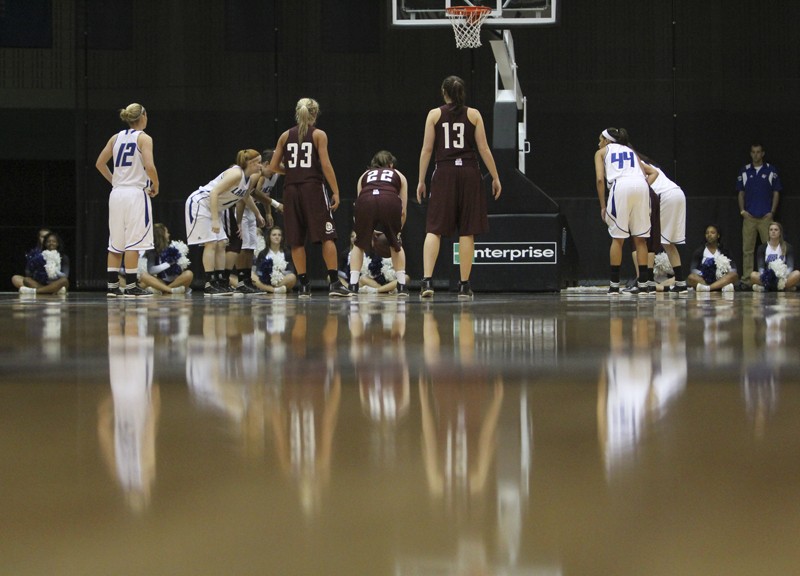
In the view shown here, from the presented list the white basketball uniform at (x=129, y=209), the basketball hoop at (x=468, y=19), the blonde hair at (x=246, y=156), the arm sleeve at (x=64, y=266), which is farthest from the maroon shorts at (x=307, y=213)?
the arm sleeve at (x=64, y=266)

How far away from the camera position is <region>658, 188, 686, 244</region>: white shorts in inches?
453

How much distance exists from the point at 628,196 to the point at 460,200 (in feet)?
7.95

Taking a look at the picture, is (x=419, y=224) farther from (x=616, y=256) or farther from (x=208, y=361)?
(x=208, y=361)

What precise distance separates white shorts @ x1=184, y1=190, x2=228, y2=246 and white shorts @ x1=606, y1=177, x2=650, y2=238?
3657 mm

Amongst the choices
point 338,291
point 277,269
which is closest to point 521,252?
point 338,291

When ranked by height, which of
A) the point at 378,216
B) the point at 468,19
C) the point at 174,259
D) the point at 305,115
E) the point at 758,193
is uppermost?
the point at 468,19

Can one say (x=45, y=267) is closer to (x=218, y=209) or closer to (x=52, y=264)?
(x=52, y=264)

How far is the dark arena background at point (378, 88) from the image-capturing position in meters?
14.6

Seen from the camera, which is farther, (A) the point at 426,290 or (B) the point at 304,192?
(B) the point at 304,192

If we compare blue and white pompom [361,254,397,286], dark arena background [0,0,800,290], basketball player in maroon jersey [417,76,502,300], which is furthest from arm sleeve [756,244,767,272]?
basketball player in maroon jersey [417,76,502,300]

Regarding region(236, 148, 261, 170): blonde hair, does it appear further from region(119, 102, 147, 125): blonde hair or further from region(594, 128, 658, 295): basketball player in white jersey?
region(594, 128, 658, 295): basketball player in white jersey

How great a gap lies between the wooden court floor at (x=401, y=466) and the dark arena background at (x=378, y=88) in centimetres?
1220

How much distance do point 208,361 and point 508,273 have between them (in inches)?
331

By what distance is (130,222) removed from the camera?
9805 mm
